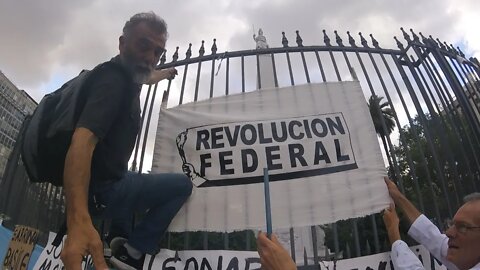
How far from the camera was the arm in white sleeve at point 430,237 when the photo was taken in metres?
2.81

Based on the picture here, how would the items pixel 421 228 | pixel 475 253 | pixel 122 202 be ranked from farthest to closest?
pixel 421 228, pixel 122 202, pixel 475 253

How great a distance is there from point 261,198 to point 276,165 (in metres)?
0.29

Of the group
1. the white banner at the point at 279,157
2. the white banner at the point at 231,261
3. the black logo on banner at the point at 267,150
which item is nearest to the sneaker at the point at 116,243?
the white banner at the point at 231,261

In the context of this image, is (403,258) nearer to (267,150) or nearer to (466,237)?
(466,237)

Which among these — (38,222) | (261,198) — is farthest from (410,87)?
(38,222)

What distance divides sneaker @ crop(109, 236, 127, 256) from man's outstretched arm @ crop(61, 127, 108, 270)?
85 centimetres

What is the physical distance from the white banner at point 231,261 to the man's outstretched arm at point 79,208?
1309 millimetres

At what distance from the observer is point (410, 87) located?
3.72 metres

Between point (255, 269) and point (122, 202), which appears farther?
point (255, 269)

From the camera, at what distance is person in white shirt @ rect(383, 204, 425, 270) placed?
2802mm

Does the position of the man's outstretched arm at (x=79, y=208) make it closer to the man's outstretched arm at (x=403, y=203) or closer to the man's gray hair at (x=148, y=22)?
the man's gray hair at (x=148, y=22)

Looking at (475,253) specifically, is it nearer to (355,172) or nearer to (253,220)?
(355,172)

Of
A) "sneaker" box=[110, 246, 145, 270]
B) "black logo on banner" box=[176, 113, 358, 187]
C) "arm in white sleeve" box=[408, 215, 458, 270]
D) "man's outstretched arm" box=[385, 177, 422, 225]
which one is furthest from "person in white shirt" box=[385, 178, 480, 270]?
"sneaker" box=[110, 246, 145, 270]

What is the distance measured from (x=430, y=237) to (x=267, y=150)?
52.9 inches
